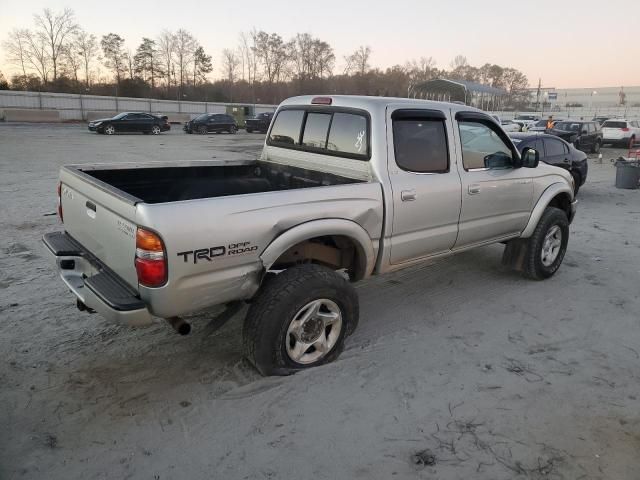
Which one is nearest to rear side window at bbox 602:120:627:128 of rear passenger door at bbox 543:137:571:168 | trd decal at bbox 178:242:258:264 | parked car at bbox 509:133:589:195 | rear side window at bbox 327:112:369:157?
parked car at bbox 509:133:589:195

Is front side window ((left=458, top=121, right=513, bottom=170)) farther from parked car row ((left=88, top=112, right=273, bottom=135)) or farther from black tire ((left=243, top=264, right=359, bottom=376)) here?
parked car row ((left=88, top=112, right=273, bottom=135))

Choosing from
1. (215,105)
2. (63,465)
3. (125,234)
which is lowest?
(63,465)

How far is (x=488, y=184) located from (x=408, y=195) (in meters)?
1.13

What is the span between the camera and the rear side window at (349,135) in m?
3.84

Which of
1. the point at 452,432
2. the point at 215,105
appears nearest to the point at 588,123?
the point at 452,432

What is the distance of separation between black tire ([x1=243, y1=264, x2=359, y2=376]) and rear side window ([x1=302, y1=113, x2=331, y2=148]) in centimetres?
138

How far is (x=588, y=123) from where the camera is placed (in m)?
22.5

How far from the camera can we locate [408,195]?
3.78 metres

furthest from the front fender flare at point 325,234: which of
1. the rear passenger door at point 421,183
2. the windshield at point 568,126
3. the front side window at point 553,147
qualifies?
the windshield at point 568,126

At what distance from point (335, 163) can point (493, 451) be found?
2461 mm

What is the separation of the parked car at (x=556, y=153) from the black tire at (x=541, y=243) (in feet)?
16.9

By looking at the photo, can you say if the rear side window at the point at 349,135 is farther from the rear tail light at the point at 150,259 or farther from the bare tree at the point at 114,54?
the bare tree at the point at 114,54

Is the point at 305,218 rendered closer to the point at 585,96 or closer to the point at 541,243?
the point at 541,243

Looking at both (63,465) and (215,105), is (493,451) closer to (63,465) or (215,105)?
(63,465)
